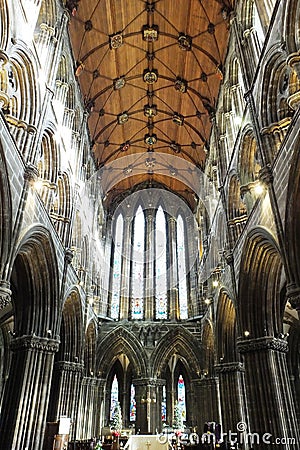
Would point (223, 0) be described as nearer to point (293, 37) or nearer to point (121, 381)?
point (293, 37)

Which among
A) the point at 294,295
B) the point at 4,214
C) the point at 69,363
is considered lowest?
the point at 69,363

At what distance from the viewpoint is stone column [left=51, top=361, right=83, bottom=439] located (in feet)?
50.8

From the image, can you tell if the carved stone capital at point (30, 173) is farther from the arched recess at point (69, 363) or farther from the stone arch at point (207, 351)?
the stone arch at point (207, 351)

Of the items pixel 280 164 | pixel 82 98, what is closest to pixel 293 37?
pixel 280 164

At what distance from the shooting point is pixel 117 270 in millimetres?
26578

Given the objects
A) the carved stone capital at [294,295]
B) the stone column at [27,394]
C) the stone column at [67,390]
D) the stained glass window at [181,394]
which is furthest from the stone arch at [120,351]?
the carved stone capital at [294,295]

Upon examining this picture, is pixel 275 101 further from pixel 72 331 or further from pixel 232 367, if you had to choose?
pixel 72 331

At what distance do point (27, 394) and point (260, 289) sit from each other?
8.15 metres

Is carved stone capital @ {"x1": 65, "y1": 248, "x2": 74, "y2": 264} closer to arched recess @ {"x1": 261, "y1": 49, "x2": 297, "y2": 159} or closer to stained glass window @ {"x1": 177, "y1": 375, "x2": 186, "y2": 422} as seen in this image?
arched recess @ {"x1": 261, "y1": 49, "x2": 297, "y2": 159}

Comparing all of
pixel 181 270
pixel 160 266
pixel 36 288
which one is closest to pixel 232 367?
pixel 36 288

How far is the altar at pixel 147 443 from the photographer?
541 inches

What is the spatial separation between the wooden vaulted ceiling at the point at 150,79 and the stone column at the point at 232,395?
1220cm

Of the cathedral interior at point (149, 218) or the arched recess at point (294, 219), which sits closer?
the arched recess at point (294, 219)

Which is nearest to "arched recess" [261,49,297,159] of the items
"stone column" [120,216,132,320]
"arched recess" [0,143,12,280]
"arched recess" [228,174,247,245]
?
"arched recess" [228,174,247,245]
